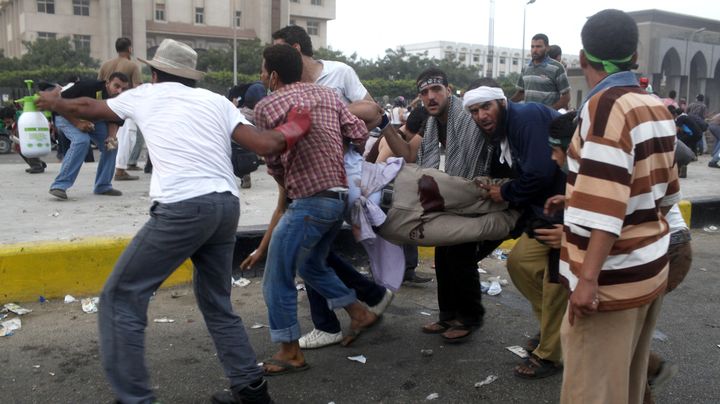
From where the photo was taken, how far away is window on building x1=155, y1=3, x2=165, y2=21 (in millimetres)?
73250

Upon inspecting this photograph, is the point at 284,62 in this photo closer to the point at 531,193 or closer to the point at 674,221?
the point at 531,193

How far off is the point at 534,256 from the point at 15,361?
296 centimetres

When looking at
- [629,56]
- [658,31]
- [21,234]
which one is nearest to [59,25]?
[658,31]

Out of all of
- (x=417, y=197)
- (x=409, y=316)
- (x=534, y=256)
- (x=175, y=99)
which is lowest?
(x=409, y=316)

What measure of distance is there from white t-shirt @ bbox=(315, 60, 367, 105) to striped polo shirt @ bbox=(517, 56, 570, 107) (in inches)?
167

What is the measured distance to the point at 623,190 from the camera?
7.20 ft

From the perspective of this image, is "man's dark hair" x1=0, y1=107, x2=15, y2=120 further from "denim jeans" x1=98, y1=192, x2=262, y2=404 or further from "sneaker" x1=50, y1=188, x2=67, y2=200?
"denim jeans" x1=98, y1=192, x2=262, y2=404

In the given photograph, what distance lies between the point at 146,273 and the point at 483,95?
2.01 metres

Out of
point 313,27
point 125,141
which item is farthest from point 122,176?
point 313,27

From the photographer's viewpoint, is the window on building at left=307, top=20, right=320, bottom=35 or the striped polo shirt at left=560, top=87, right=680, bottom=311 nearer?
the striped polo shirt at left=560, top=87, right=680, bottom=311

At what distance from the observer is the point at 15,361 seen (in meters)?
3.78

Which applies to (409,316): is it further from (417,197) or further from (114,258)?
(114,258)

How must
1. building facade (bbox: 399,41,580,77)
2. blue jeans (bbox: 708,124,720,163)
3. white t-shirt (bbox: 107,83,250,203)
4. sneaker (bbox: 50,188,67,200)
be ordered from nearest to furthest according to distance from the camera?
white t-shirt (bbox: 107,83,250,203)
sneaker (bbox: 50,188,67,200)
blue jeans (bbox: 708,124,720,163)
building facade (bbox: 399,41,580,77)

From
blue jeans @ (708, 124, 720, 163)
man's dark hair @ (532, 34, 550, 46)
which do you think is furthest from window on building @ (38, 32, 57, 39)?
man's dark hair @ (532, 34, 550, 46)
